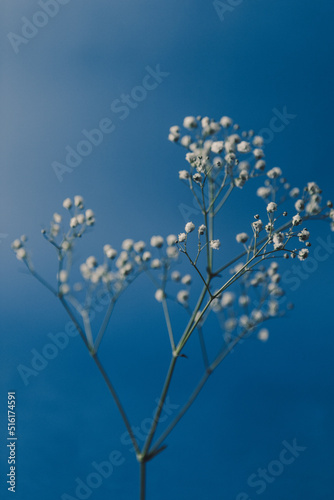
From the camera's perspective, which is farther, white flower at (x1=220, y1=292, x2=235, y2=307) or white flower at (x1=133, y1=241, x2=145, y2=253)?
white flower at (x1=133, y1=241, x2=145, y2=253)

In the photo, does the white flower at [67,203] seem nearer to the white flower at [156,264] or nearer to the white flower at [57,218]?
the white flower at [57,218]

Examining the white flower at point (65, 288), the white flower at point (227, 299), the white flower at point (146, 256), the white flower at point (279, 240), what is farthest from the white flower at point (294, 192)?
the white flower at point (65, 288)

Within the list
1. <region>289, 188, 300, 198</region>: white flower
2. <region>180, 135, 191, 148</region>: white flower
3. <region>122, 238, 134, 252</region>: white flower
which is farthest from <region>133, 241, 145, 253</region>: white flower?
<region>289, 188, 300, 198</region>: white flower

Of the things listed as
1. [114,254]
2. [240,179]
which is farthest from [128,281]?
[240,179]

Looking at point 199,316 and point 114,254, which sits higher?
point 114,254

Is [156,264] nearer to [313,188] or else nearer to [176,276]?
[176,276]

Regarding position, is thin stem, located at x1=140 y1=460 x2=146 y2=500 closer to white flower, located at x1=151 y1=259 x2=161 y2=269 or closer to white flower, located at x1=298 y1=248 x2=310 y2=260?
white flower, located at x1=151 y1=259 x2=161 y2=269

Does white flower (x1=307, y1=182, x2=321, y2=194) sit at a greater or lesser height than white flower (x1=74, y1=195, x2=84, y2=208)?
lesser

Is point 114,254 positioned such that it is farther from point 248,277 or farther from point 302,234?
point 302,234

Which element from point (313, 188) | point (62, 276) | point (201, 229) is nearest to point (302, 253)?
point (313, 188)
